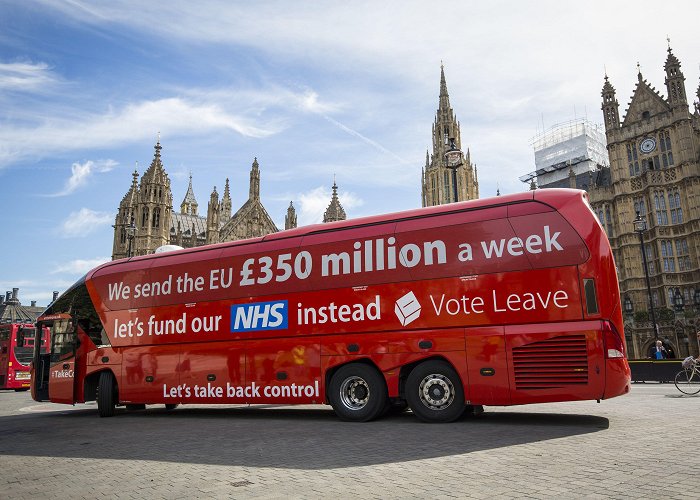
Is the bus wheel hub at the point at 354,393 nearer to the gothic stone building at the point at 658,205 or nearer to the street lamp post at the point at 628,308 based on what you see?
the gothic stone building at the point at 658,205

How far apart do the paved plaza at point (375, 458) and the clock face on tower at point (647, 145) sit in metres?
37.2

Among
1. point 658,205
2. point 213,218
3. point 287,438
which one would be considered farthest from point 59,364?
point 213,218


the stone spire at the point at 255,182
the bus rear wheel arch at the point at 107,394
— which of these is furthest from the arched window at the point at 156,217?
the bus rear wheel arch at the point at 107,394

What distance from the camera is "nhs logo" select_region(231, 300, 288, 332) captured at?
11.8 metres

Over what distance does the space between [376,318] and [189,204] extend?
342ft

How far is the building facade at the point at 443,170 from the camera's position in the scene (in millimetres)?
74062

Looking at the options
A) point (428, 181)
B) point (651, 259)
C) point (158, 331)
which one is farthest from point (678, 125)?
point (158, 331)

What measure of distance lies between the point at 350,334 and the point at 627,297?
37615mm

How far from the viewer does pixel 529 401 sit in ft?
30.1

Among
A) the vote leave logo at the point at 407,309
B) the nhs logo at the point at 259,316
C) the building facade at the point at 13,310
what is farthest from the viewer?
the building facade at the point at 13,310

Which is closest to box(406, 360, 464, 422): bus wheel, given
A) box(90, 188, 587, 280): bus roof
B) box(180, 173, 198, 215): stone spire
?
box(90, 188, 587, 280): bus roof

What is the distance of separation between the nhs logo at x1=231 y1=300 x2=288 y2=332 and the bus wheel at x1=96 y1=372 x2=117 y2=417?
4.58 m

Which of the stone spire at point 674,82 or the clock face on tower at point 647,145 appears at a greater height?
the stone spire at point 674,82

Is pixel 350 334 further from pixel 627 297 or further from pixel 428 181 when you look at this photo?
pixel 428 181
